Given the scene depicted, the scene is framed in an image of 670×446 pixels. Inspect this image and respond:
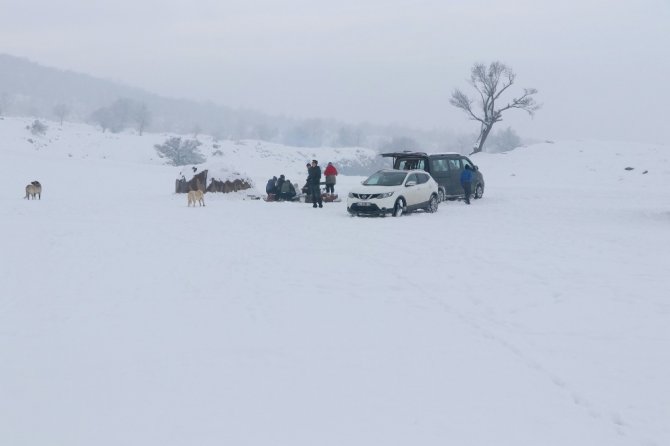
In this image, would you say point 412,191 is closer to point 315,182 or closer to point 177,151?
point 315,182

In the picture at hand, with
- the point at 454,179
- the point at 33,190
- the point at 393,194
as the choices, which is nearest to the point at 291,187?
the point at 454,179

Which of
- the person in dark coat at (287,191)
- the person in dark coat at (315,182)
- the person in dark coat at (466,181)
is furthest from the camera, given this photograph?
the person in dark coat at (287,191)

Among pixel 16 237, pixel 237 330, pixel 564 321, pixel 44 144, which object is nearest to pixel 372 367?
pixel 237 330

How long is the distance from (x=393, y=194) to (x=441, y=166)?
6.07 metres

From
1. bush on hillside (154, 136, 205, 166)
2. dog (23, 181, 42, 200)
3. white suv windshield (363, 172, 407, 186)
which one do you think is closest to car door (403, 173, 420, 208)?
white suv windshield (363, 172, 407, 186)

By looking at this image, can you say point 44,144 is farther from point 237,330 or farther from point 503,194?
point 237,330

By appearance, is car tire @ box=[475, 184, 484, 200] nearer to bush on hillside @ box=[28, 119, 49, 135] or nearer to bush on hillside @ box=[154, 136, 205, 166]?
bush on hillside @ box=[154, 136, 205, 166]

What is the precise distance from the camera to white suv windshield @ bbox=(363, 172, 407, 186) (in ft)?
74.6

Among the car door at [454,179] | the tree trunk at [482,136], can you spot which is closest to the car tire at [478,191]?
the car door at [454,179]

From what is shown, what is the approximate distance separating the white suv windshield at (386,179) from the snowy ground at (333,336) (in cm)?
421

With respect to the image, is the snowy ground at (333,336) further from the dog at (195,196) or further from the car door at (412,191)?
the dog at (195,196)

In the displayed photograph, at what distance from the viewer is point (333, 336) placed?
7.97m

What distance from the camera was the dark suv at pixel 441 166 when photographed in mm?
26484

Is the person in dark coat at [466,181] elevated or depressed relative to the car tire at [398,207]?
elevated
